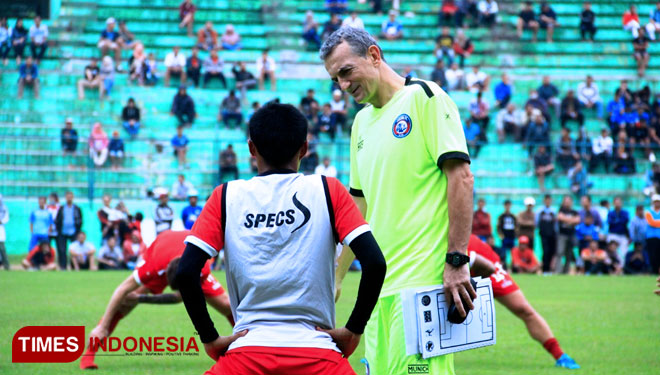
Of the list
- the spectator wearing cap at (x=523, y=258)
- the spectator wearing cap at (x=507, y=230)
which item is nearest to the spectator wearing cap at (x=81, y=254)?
the spectator wearing cap at (x=507, y=230)

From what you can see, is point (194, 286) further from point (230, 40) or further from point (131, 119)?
point (230, 40)

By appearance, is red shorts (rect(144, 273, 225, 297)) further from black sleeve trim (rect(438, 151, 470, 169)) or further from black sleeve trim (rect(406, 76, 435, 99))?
black sleeve trim (rect(438, 151, 470, 169))

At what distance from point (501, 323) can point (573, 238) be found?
11.4 metres

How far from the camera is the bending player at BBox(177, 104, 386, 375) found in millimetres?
3479

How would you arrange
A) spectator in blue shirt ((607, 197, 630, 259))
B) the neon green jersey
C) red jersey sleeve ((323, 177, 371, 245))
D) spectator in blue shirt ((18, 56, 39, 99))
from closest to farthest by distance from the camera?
red jersey sleeve ((323, 177, 371, 245)) → the neon green jersey → spectator in blue shirt ((607, 197, 630, 259)) → spectator in blue shirt ((18, 56, 39, 99))

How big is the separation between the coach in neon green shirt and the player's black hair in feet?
3.02

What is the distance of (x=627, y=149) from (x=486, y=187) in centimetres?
401

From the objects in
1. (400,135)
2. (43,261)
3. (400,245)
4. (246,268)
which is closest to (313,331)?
(246,268)

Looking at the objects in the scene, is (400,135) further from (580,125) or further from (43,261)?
(580,125)

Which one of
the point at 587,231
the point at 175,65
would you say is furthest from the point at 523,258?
the point at 175,65

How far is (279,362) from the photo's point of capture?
11.1ft

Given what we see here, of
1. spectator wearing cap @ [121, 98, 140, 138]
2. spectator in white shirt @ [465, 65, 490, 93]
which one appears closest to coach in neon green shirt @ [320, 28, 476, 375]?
spectator wearing cap @ [121, 98, 140, 138]

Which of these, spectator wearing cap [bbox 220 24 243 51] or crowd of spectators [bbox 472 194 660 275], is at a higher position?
spectator wearing cap [bbox 220 24 243 51]

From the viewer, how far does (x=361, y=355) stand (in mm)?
9711
